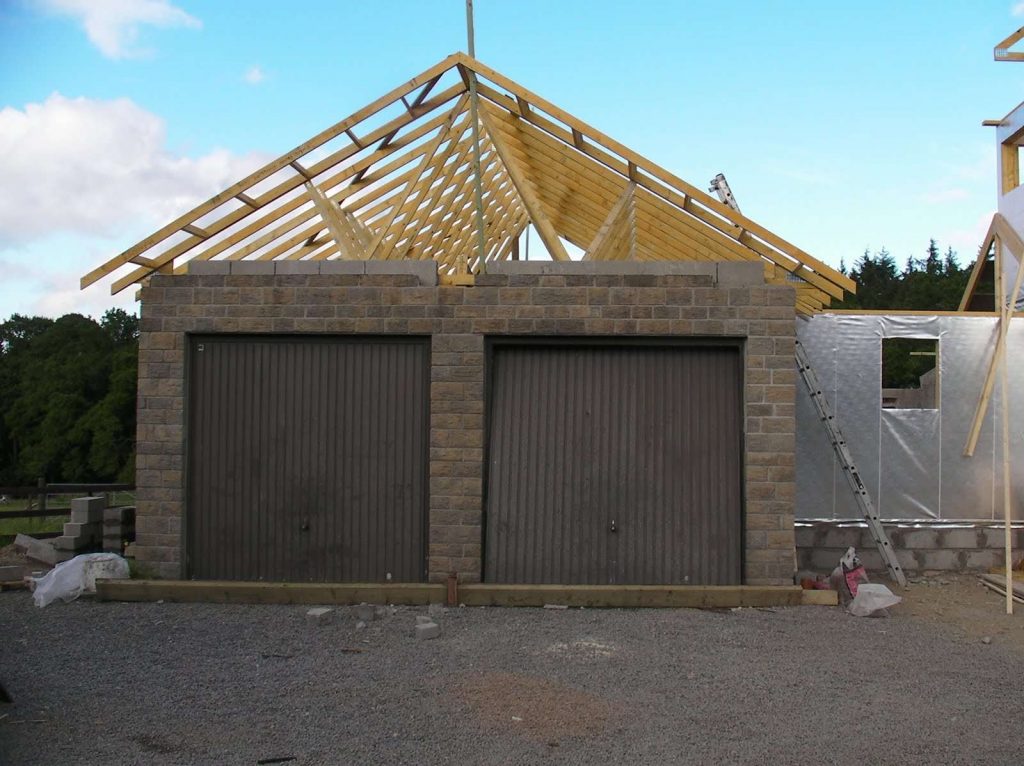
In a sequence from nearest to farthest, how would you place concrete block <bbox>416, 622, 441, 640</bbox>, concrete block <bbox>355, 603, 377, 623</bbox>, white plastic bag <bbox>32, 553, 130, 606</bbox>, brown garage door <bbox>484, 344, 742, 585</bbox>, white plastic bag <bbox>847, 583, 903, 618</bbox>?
1. concrete block <bbox>416, 622, 441, 640</bbox>
2. concrete block <bbox>355, 603, 377, 623</bbox>
3. white plastic bag <bbox>847, 583, 903, 618</bbox>
4. white plastic bag <bbox>32, 553, 130, 606</bbox>
5. brown garage door <bbox>484, 344, 742, 585</bbox>

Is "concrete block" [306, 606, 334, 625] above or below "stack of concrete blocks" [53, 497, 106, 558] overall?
below

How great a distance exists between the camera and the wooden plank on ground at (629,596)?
8.81 metres

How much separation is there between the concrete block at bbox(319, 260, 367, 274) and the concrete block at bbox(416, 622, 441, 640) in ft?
12.1

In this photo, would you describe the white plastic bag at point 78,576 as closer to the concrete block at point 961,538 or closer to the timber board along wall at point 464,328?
the timber board along wall at point 464,328

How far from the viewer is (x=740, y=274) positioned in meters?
9.31

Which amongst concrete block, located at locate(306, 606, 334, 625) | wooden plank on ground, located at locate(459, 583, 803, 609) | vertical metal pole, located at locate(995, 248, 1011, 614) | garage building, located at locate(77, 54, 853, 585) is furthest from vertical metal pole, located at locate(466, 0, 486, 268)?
vertical metal pole, located at locate(995, 248, 1011, 614)

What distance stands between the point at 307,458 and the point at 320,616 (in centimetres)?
187

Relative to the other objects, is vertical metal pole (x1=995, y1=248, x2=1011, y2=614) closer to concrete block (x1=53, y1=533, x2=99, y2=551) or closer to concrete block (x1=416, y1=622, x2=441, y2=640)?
concrete block (x1=416, y1=622, x2=441, y2=640)

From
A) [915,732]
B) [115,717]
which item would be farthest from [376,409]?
[915,732]

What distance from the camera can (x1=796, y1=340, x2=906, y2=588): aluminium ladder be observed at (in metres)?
10.4

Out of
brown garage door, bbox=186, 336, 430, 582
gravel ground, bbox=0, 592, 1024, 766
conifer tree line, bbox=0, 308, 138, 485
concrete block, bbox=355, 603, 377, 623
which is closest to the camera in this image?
gravel ground, bbox=0, 592, 1024, 766

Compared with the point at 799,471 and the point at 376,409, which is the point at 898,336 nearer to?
the point at 799,471

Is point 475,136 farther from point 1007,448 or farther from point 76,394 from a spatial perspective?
point 76,394

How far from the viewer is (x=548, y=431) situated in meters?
9.45
